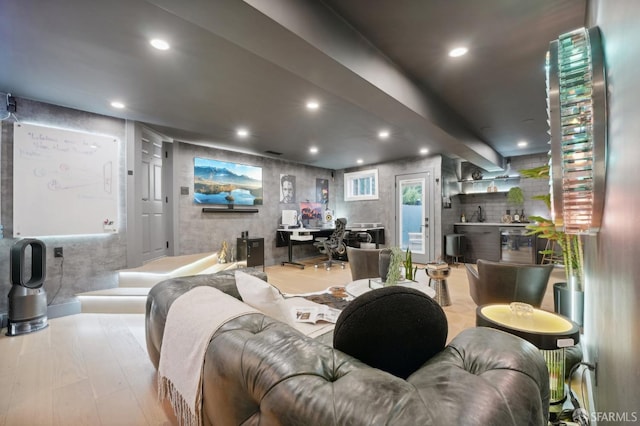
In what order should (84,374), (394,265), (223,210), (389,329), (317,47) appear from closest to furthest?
(389,329) < (317,47) < (84,374) < (394,265) < (223,210)

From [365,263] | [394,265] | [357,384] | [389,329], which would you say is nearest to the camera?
[357,384]

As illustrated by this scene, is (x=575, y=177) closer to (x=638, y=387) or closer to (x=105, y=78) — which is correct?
(x=638, y=387)

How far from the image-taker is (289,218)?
22.7 ft

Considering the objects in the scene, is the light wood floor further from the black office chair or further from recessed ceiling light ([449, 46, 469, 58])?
the black office chair

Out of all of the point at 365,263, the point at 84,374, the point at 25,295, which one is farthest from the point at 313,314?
the point at 25,295

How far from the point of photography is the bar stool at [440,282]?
10.3ft

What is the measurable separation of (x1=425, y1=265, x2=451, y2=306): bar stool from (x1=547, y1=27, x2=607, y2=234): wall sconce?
2.28m

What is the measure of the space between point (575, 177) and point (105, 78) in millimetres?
3719

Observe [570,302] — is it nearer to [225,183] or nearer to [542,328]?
[542,328]

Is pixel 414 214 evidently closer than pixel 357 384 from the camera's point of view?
No

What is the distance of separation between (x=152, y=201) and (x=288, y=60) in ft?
12.4

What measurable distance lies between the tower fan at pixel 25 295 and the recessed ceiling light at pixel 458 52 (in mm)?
4635

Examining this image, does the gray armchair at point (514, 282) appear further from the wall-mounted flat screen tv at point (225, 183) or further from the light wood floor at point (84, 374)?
the wall-mounted flat screen tv at point (225, 183)

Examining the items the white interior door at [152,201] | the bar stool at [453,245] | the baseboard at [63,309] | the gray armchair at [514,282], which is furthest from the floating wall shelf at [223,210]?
the gray armchair at [514,282]
